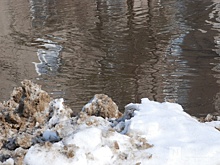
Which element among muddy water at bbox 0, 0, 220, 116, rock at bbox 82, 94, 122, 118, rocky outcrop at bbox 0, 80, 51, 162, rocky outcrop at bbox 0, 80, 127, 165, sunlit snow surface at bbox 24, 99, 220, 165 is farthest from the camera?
muddy water at bbox 0, 0, 220, 116

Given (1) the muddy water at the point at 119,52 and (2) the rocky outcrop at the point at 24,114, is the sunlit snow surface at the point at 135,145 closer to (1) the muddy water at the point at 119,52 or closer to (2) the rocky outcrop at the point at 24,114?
(2) the rocky outcrop at the point at 24,114

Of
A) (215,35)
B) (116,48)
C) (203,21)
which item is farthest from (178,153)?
(203,21)

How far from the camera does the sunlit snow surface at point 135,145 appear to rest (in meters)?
2.75

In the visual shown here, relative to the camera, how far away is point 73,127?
3191 mm

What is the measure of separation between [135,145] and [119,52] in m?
6.17

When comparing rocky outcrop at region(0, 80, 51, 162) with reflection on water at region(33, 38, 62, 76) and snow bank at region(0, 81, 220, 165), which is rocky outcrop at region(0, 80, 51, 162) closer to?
snow bank at region(0, 81, 220, 165)

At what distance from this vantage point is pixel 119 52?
9.02 metres

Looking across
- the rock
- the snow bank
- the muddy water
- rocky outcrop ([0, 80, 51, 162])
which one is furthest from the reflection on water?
the snow bank

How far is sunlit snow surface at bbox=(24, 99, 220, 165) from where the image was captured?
2.75 meters

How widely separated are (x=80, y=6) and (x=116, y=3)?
1.32 metres

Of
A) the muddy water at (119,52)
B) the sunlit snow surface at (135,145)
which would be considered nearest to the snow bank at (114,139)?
the sunlit snow surface at (135,145)

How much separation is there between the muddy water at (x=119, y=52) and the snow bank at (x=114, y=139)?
2625 millimetres

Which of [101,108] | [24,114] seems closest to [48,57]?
[24,114]

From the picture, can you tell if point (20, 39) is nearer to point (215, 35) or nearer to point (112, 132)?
Result: point (215, 35)
